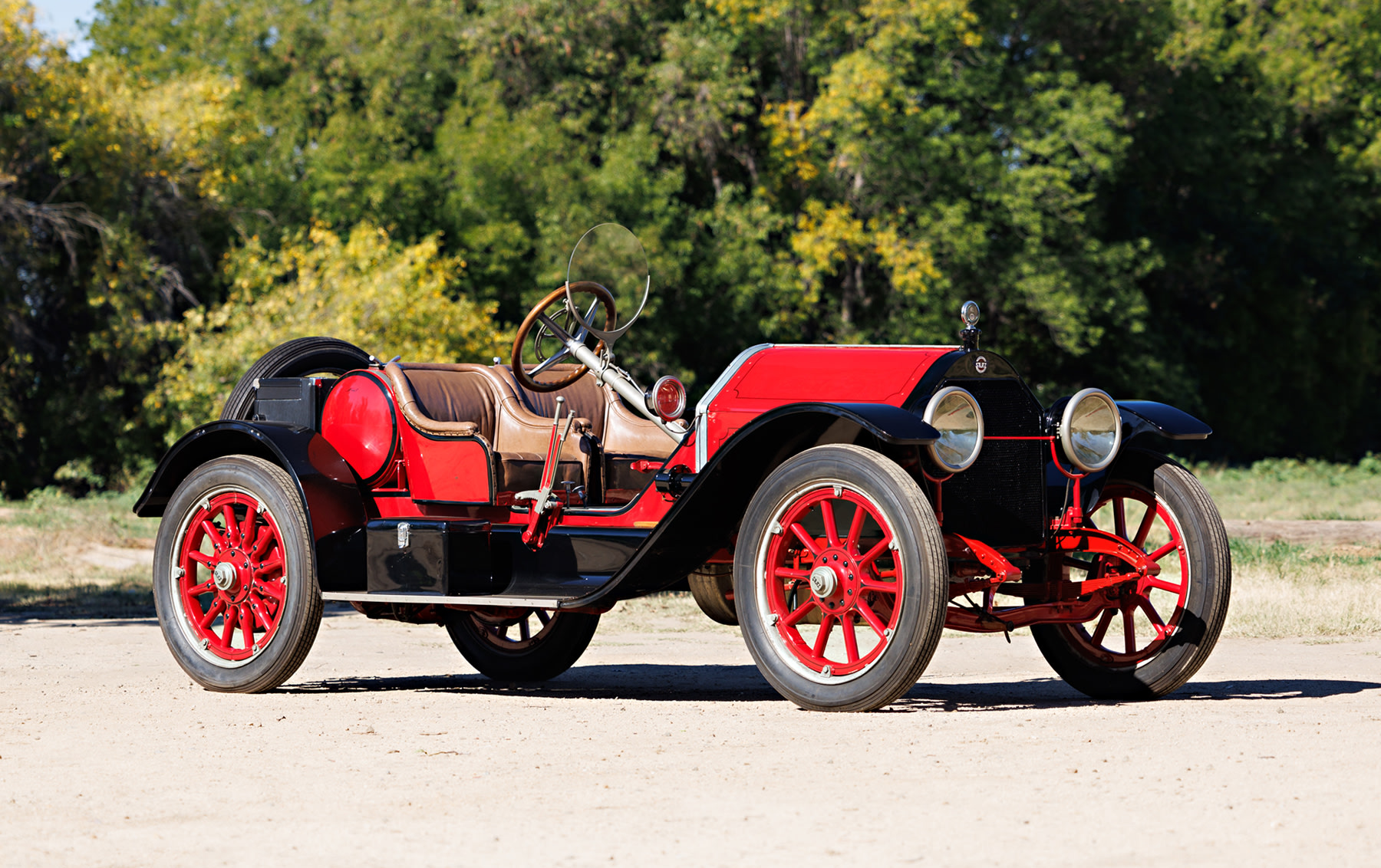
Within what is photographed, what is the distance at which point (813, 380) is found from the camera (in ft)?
24.7

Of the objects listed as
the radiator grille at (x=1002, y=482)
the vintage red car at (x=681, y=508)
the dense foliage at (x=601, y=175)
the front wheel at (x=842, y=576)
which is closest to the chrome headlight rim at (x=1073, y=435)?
the vintage red car at (x=681, y=508)

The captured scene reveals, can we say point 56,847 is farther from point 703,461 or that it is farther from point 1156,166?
point 1156,166

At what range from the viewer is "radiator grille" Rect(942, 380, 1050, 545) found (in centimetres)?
717

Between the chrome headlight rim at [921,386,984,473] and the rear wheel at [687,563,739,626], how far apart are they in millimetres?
1452

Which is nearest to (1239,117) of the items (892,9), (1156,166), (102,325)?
(1156,166)

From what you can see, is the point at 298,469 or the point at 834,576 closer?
the point at 834,576

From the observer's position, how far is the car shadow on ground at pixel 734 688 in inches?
298

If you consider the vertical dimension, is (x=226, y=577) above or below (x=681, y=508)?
below

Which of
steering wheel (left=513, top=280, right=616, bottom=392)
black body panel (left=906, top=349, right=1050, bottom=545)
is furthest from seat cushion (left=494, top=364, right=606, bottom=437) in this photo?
black body panel (left=906, top=349, right=1050, bottom=545)

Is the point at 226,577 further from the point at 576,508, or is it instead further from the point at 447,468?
the point at 576,508

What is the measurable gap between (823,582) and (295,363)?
13.9ft

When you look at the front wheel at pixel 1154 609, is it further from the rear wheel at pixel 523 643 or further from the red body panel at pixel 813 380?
the rear wheel at pixel 523 643

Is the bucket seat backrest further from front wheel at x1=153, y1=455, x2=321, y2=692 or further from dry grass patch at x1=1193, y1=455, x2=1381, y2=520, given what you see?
dry grass patch at x1=1193, y1=455, x2=1381, y2=520

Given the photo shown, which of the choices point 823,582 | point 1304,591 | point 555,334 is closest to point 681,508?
point 823,582
